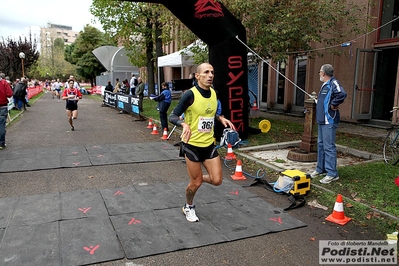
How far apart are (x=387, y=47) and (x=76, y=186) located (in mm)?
11437

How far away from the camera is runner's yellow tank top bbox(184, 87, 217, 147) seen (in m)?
4.27

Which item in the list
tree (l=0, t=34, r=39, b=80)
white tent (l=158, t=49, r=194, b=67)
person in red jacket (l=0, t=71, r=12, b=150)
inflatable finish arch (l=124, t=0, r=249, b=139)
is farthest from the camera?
tree (l=0, t=34, r=39, b=80)

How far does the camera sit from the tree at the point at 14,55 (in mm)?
33062

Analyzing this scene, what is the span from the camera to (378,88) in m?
12.6

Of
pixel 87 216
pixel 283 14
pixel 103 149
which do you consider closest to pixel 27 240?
pixel 87 216

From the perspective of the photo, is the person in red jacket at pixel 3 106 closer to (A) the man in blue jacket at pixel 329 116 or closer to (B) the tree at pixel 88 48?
(A) the man in blue jacket at pixel 329 116

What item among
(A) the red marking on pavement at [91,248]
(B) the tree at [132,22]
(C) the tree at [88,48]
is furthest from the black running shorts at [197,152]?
(C) the tree at [88,48]

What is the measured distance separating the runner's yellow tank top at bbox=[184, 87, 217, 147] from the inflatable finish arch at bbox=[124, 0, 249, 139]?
185 inches

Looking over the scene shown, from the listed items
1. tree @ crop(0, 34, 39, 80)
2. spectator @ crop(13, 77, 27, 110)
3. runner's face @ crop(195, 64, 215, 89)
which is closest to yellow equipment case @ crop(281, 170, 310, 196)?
runner's face @ crop(195, 64, 215, 89)

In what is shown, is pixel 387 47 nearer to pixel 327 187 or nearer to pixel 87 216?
pixel 327 187

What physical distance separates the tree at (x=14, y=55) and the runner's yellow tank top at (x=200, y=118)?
113 ft

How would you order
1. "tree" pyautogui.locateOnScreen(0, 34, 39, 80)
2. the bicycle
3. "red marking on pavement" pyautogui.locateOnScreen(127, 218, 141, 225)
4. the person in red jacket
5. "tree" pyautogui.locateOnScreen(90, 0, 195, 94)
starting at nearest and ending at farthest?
1. "red marking on pavement" pyautogui.locateOnScreen(127, 218, 141, 225)
2. the bicycle
3. the person in red jacket
4. "tree" pyautogui.locateOnScreen(90, 0, 195, 94)
5. "tree" pyautogui.locateOnScreen(0, 34, 39, 80)

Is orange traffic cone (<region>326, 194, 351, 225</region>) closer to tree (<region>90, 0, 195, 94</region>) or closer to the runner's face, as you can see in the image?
the runner's face

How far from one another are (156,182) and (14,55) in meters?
35.2
